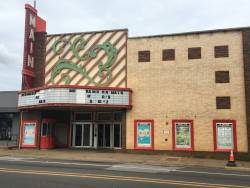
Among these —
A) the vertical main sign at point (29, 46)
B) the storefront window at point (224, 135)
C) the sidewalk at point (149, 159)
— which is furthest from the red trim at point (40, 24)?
the storefront window at point (224, 135)

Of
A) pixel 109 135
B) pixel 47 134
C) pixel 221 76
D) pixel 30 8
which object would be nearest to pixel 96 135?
pixel 109 135

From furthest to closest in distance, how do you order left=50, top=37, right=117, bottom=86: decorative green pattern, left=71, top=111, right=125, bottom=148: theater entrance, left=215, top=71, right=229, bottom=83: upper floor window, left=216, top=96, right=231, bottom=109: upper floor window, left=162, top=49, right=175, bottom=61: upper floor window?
left=71, top=111, right=125, bottom=148: theater entrance, left=50, top=37, right=117, bottom=86: decorative green pattern, left=162, top=49, right=175, bottom=61: upper floor window, left=215, top=71, right=229, bottom=83: upper floor window, left=216, top=96, right=231, bottom=109: upper floor window

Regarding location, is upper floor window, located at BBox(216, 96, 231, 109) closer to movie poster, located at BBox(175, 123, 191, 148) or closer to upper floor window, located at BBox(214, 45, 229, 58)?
movie poster, located at BBox(175, 123, 191, 148)

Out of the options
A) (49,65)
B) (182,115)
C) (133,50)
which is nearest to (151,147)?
(182,115)

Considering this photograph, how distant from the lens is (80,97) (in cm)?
2369

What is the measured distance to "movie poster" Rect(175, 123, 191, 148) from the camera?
2352 cm

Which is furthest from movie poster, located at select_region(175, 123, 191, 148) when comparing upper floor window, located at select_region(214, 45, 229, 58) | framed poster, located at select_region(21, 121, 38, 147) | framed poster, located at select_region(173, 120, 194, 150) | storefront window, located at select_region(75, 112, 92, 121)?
framed poster, located at select_region(21, 121, 38, 147)

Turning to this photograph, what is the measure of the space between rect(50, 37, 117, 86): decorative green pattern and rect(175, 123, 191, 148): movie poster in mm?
6659

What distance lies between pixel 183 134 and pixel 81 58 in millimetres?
10320

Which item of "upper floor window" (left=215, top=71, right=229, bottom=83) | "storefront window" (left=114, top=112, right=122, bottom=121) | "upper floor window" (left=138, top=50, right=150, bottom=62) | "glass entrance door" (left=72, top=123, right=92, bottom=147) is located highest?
"upper floor window" (left=138, top=50, right=150, bottom=62)

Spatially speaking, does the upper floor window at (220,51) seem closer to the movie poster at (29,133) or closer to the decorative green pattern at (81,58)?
the decorative green pattern at (81,58)

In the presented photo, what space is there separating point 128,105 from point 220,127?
6.91 m

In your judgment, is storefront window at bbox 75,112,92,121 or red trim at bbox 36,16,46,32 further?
red trim at bbox 36,16,46,32

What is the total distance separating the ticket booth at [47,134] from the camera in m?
26.3
